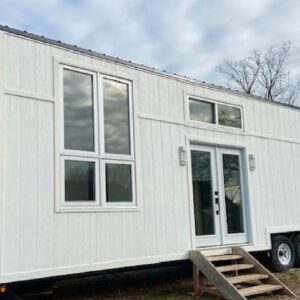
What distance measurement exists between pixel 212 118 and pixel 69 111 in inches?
129

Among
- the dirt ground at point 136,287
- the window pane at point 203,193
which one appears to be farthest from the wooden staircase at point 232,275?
the window pane at point 203,193

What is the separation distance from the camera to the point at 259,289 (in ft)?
23.7

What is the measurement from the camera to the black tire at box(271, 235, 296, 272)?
9.46 meters

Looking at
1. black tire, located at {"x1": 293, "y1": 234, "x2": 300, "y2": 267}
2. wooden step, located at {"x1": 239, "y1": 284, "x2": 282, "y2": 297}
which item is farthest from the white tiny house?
wooden step, located at {"x1": 239, "y1": 284, "x2": 282, "y2": 297}

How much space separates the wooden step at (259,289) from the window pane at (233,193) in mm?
1511

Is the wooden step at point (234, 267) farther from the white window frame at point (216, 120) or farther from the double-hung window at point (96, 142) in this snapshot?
the white window frame at point (216, 120)

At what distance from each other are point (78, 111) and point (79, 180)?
1009 millimetres

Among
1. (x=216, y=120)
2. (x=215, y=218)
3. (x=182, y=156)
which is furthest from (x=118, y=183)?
(x=216, y=120)

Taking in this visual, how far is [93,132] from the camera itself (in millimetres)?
6691

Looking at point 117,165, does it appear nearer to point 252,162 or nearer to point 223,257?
point 223,257

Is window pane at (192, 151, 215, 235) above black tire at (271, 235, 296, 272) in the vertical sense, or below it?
above

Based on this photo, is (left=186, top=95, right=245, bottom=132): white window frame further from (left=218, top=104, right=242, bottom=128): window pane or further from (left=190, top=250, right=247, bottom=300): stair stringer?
(left=190, top=250, right=247, bottom=300): stair stringer

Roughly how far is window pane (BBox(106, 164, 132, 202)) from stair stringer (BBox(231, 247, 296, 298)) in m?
2.58

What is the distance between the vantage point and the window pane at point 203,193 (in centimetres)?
826
